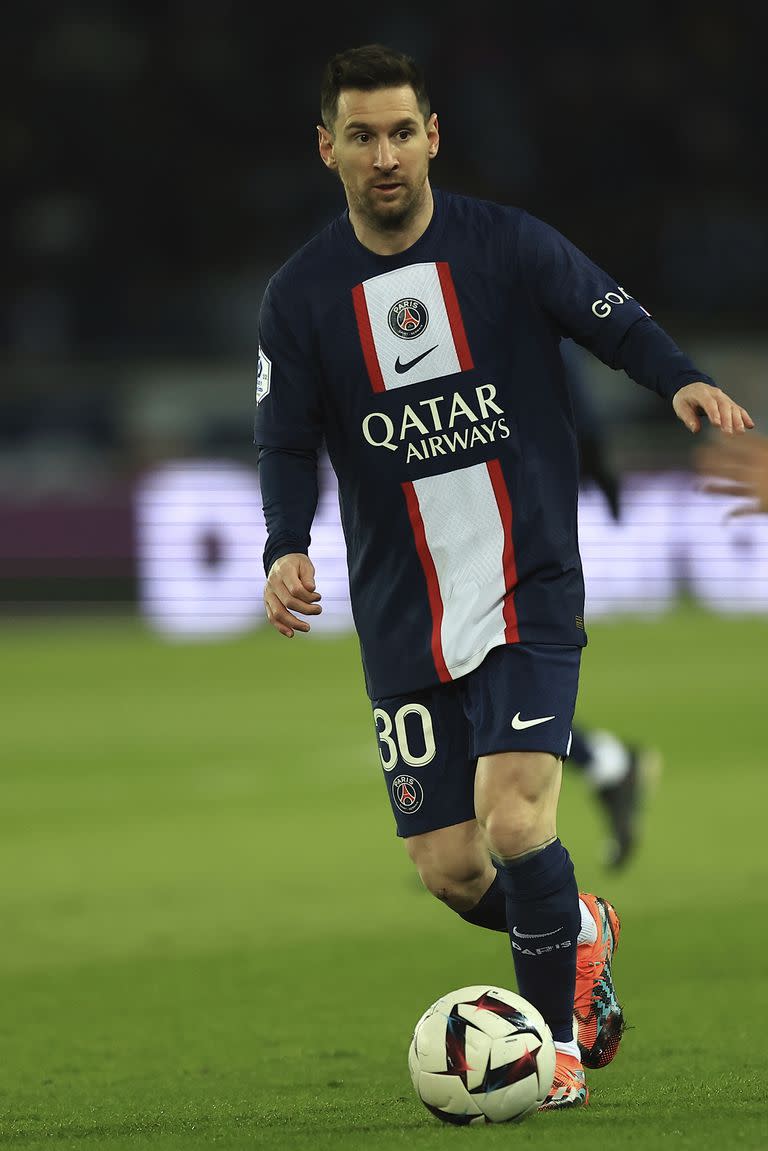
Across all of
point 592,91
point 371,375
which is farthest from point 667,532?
point 371,375

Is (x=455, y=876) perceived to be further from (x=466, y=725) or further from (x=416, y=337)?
(x=416, y=337)

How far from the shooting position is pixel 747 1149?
11.1 feet

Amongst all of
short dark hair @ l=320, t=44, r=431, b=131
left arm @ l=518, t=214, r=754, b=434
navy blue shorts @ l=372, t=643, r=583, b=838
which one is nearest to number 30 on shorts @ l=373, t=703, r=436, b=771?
navy blue shorts @ l=372, t=643, r=583, b=838

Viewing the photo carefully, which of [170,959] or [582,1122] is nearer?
[582,1122]

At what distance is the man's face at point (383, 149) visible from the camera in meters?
4.05

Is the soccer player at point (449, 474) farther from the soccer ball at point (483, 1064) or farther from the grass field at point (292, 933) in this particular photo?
the grass field at point (292, 933)

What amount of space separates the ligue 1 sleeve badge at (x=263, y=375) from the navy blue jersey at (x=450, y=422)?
0.07 ft

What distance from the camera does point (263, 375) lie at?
4.30 m

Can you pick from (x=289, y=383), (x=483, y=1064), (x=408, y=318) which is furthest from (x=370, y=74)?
(x=483, y=1064)

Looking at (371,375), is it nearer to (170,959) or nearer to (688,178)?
(170,959)

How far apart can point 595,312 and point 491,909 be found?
135 centimetres

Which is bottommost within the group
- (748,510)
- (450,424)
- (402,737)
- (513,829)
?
(513,829)

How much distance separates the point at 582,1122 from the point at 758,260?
77.4 ft

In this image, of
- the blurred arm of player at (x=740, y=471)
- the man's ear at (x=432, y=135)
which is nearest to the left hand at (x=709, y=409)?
the blurred arm of player at (x=740, y=471)
